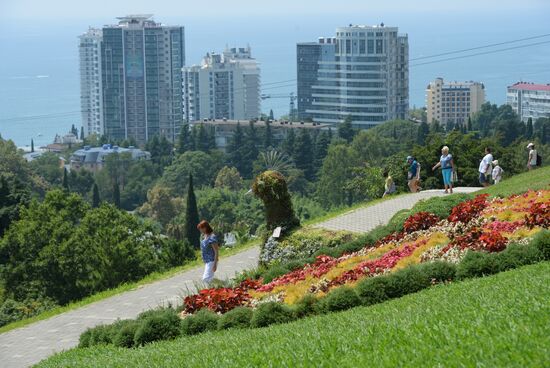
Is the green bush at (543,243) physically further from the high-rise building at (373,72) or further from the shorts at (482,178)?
the high-rise building at (373,72)

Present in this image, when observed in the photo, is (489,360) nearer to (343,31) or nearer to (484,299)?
(484,299)

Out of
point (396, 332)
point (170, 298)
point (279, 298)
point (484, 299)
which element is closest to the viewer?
point (396, 332)

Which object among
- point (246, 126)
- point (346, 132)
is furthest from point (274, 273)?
point (246, 126)

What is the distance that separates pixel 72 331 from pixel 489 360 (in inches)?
377

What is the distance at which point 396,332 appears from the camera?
8.73 meters

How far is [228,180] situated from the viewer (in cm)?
10425

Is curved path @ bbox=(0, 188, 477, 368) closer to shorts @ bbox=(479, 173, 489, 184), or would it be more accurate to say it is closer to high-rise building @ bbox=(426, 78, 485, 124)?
shorts @ bbox=(479, 173, 489, 184)

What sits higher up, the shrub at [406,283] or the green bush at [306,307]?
the shrub at [406,283]

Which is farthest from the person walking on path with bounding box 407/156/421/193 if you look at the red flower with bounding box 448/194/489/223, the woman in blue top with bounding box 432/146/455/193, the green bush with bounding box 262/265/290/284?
the green bush with bounding box 262/265/290/284

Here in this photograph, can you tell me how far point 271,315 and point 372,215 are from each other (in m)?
10.9

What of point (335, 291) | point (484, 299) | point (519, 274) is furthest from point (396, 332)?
point (335, 291)

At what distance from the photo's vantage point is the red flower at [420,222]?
607 inches

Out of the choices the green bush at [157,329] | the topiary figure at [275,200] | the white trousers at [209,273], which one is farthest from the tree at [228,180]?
the green bush at [157,329]

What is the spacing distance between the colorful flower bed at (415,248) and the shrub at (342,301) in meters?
0.78
